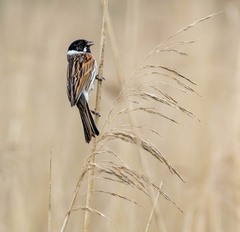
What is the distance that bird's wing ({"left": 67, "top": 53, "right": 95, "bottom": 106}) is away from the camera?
2.99 meters

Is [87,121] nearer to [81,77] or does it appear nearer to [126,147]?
[81,77]

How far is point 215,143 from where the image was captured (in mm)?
3361

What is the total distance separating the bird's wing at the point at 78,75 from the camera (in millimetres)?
2988

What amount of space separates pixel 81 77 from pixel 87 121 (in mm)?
545

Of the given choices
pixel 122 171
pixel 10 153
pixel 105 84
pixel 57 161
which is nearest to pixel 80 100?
pixel 105 84

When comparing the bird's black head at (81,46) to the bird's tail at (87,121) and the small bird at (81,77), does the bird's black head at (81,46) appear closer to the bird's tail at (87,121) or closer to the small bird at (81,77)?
the small bird at (81,77)

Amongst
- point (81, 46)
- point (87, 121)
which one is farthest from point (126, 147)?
point (87, 121)

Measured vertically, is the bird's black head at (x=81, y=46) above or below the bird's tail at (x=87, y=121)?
above

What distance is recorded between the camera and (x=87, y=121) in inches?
103

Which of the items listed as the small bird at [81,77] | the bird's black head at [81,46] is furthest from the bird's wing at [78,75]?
the bird's black head at [81,46]

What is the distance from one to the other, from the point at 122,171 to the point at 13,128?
210cm

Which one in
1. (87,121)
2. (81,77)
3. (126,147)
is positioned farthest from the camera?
(126,147)

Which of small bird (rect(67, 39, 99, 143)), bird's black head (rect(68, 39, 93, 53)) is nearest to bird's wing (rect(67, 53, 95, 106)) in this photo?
small bird (rect(67, 39, 99, 143))

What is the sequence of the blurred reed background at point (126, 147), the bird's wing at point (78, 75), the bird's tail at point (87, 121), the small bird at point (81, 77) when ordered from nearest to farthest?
the bird's tail at point (87, 121)
the small bird at point (81, 77)
the bird's wing at point (78, 75)
the blurred reed background at point (126, 147)
